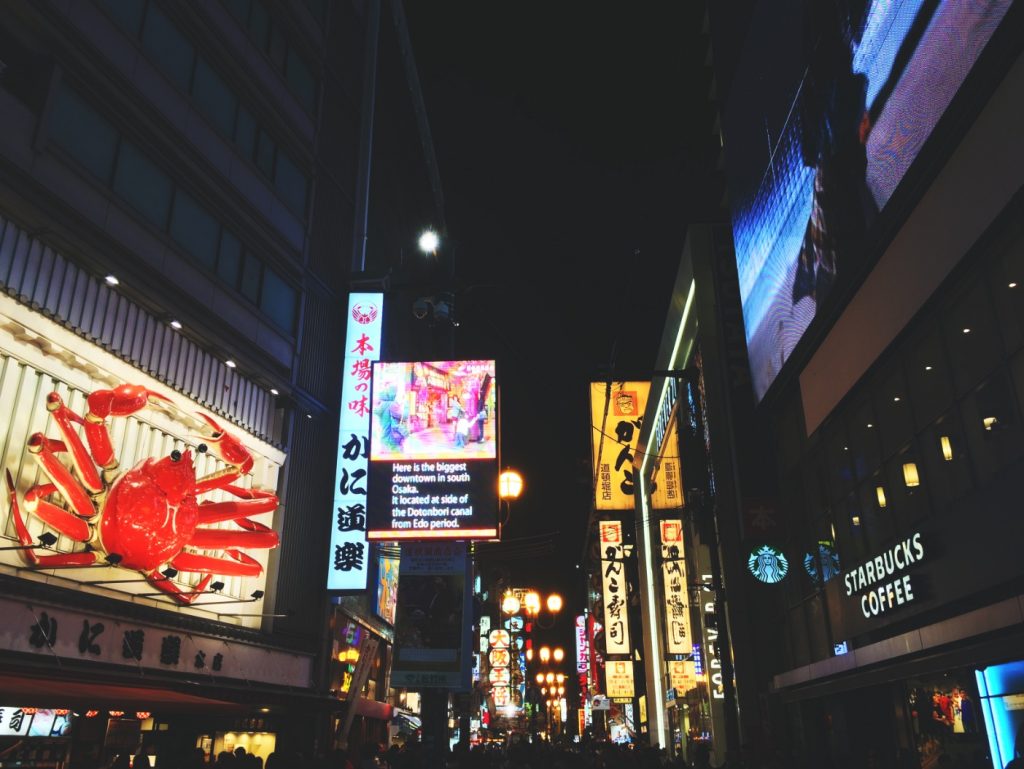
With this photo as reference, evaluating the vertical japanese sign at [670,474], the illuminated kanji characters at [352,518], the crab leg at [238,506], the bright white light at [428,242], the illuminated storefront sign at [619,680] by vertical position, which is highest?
the bright white light at [428,242]

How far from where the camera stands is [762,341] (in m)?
19.9

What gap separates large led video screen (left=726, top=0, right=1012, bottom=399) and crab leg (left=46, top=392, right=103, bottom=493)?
1443 centimetres

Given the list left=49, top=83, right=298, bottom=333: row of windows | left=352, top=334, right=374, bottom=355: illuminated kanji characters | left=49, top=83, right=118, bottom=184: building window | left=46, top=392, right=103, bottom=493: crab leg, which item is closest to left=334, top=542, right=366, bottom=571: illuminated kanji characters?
left=352, top=334, right=374, bottom=355: illuminated kanji characters

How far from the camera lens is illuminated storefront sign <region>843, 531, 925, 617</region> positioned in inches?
482

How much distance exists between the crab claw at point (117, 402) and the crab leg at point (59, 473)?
3.44ft

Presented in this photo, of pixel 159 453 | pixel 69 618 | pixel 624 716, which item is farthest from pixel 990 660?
pixel 624 716

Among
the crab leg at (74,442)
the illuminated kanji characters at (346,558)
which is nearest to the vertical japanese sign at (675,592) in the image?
the illuminated kanji characters at (346,558)

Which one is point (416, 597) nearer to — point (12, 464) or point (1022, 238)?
point (12, 464)

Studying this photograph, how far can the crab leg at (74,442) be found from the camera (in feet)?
43.3

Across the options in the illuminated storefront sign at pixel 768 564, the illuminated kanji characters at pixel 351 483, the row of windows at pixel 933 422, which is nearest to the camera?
the row of windows at pixel 933 422

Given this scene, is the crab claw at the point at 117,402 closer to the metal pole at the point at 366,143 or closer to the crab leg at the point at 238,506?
the crab leg at the point at 238,506

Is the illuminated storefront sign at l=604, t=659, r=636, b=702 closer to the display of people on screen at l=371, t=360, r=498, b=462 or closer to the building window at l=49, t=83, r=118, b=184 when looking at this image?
the display of people on screen at l=371, t=360, r=498, b=462

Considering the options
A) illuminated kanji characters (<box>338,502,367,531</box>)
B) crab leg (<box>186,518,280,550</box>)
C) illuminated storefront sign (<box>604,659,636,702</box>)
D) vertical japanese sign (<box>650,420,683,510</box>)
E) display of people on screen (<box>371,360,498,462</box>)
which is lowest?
illuminated storefront sign (<box>604,659,636,702</box>)

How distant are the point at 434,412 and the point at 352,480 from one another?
14.5ft
